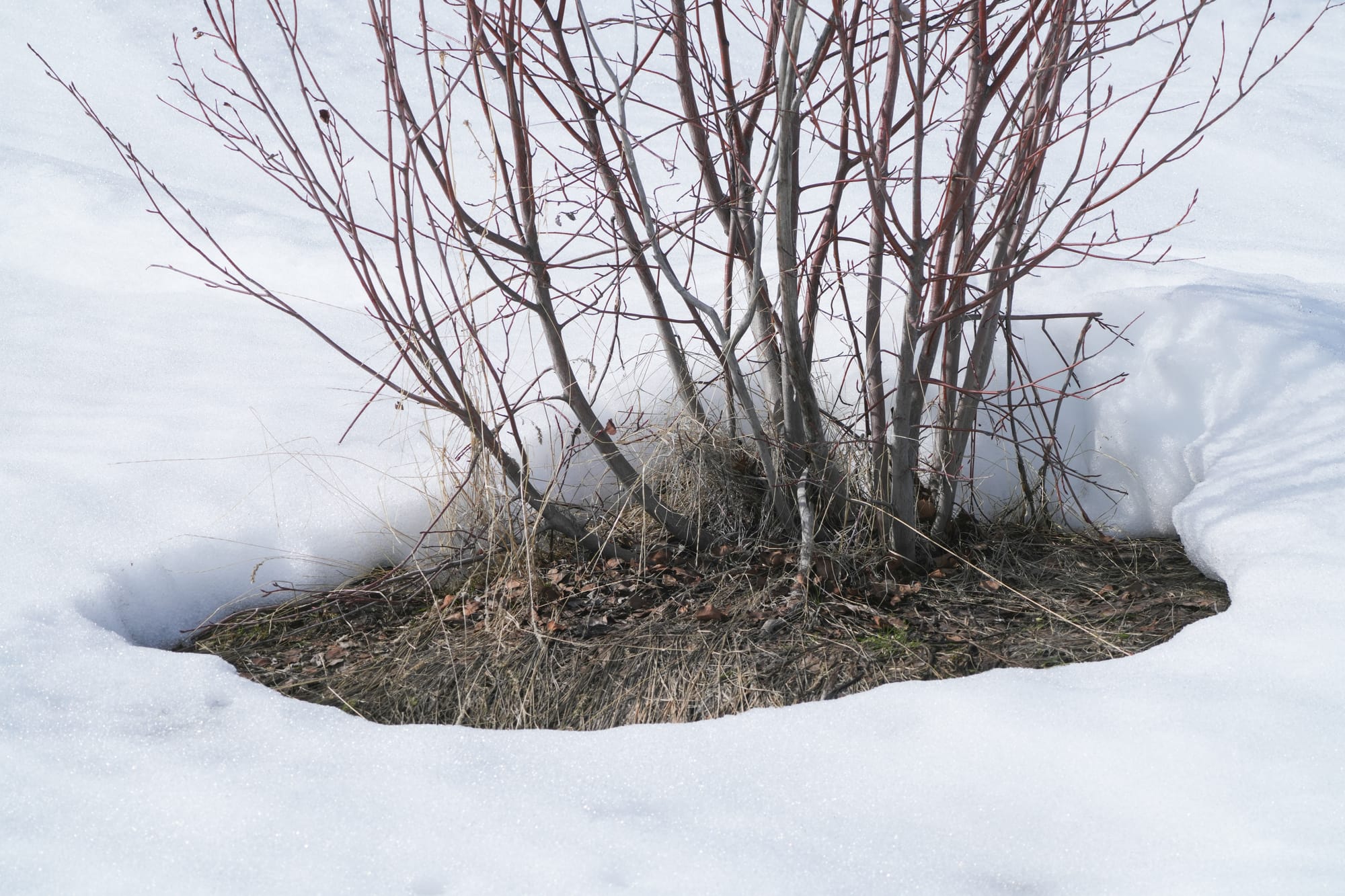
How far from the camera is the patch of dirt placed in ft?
6.92

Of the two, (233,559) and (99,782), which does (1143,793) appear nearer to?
(99,782)

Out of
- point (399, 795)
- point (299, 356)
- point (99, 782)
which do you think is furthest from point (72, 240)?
point (399, 795)

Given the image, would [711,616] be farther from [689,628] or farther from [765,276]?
[765,276]

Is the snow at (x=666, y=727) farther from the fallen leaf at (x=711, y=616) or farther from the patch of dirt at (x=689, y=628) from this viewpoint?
the fallen leaf at (x=711, y=616)

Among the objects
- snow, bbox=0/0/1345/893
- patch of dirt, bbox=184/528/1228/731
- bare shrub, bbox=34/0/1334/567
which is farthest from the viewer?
patch of dirt, bbox=184/528/1228/731

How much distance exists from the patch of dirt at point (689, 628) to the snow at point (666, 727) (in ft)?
0.59

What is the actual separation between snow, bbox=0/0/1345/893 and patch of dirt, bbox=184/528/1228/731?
7.1 inches

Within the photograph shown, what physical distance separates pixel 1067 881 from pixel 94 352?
3786mm

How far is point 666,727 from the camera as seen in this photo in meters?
1.81

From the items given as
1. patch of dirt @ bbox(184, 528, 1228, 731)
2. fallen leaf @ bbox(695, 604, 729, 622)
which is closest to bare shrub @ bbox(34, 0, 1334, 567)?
patch of dirt @ bbox(184, 528, 1228, 731)

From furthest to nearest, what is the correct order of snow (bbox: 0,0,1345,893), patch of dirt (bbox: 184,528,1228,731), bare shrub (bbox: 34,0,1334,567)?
patch of dirt (bbox: 184,528,1228,731) → bare shrub (bbox: 34,0,1334,567) → snow (bbox: 0,0,1345,893)

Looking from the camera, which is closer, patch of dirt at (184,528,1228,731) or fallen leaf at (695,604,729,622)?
patch of dirt at (184,528,1228,731)

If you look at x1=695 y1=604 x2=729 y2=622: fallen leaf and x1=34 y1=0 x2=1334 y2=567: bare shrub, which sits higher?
x1=34 y1=0 x2=1334 y2=567: bare shrub

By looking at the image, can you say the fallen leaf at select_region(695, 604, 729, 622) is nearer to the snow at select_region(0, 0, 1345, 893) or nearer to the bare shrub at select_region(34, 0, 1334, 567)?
the bare shrub at select_region(34, 0, 1334, 567)
